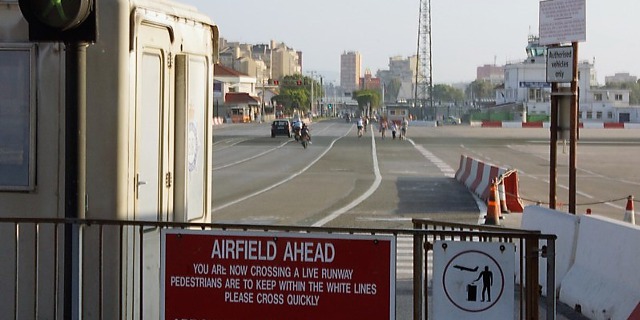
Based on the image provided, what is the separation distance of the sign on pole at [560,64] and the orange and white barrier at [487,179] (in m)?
5.96

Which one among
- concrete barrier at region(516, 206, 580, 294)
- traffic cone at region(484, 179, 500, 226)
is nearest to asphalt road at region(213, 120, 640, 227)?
traffic cone at region(484, 179, 500, 226)

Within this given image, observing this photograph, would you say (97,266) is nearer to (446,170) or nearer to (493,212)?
(493,212)

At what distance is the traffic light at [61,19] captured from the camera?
6184 millimetres

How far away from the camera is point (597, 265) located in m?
11.0

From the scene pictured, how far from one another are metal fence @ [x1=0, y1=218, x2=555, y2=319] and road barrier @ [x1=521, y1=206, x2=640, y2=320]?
126 inches

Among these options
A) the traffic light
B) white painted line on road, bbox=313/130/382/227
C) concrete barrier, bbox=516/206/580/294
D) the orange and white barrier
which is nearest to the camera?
the traffic light

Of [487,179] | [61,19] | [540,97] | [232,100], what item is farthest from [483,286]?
A: [232,100]

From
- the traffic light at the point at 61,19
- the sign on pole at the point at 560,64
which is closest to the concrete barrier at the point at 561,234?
the sign on pole at the point at 560,64

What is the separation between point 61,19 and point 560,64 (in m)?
12.3

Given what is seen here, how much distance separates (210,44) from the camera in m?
8.47

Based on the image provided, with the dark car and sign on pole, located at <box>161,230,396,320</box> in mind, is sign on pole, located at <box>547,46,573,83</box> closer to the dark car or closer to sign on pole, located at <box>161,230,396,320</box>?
sign on pole, located at <box>161,230,396,320</box>

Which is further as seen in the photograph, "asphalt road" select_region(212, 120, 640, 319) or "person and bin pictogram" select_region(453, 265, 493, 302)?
"asphalt road" select_region(212, 120, 640, 319)

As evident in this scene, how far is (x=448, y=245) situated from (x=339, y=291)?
2.33 feet

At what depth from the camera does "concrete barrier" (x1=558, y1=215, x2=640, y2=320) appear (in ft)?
32.9
